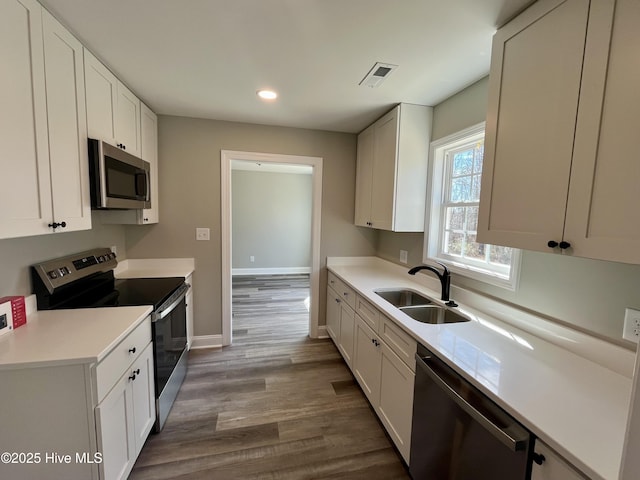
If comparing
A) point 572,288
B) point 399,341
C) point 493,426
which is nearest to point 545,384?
point 493,426

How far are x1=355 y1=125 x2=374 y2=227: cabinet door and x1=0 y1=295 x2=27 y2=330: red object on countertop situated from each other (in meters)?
2.59

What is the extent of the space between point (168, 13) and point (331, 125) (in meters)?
1.84

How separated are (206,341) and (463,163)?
10.1 feet

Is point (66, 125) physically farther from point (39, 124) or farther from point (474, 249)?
point (474, 249)

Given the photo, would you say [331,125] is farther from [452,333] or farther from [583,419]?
[583,419]

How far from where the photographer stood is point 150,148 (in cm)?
257

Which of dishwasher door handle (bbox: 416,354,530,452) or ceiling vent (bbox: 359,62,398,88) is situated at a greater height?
ceiling vent (bbox: 359,62,398,88)

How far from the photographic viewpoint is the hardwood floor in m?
1.65

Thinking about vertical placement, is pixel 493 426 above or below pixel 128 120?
below

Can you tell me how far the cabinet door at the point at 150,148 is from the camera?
240cm

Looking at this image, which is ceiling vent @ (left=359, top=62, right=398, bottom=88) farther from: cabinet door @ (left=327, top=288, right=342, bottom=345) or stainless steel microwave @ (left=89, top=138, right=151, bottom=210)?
cabinet door @ (left=327, top=288, right=342, bottom=345)

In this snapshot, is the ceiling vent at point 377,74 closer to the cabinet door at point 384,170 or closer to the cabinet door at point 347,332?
the cabinet door at point 384,170

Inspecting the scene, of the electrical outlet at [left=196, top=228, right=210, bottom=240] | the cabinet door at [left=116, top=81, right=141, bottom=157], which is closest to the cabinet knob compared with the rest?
the cabinet door at [left=116, top=81, right=141, bottom=157]

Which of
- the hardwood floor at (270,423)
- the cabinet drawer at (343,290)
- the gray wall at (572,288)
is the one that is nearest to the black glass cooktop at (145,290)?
the hardwood floor at (270,423)
